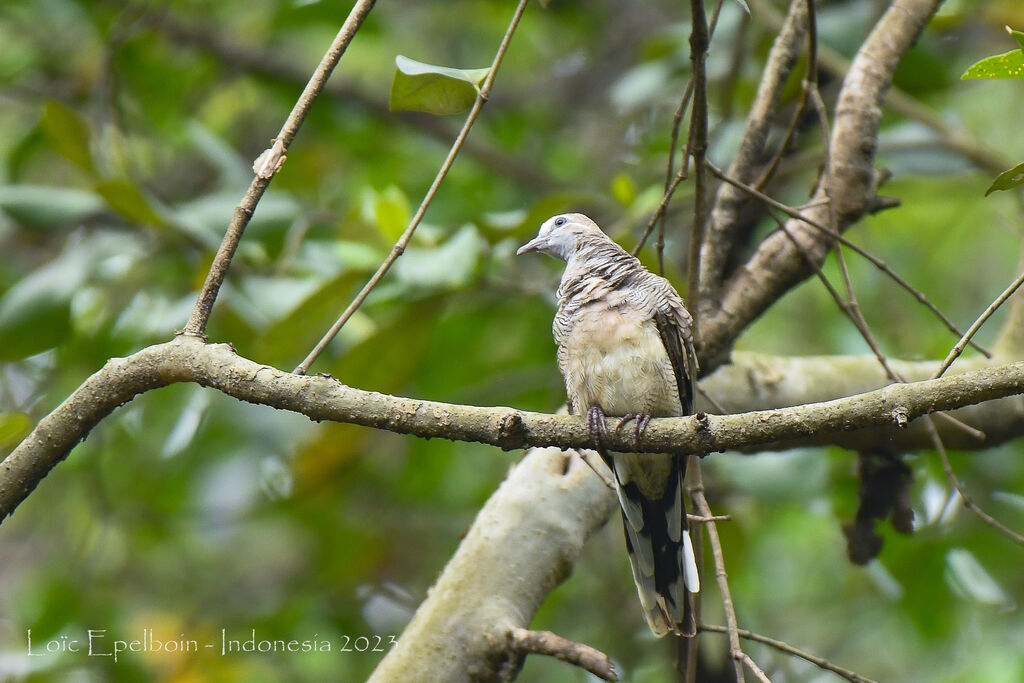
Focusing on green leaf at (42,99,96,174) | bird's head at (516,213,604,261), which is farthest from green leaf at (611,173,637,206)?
green leaf at (42,99,96,174)

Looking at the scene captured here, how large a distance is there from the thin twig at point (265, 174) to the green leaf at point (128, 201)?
1734 millimetres

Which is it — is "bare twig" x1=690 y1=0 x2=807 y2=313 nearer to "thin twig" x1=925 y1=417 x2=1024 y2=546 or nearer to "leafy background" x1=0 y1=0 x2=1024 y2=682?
"leafy background" x1=0 y1=0 x2=1024 y2=682

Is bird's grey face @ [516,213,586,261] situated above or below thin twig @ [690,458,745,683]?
above

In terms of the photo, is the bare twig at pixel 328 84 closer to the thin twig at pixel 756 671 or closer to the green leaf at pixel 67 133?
the green leaf at pixel 67 133

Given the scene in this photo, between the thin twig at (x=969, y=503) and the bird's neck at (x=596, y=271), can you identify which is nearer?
the thin twig at (x=969, y=503)

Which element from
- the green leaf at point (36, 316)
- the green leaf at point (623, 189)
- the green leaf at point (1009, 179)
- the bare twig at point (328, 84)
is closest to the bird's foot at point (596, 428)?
the green leaf at point (1009, 179)

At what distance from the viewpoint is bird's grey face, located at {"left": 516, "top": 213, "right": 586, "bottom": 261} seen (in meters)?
3.35

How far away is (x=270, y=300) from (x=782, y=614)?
11.9ft

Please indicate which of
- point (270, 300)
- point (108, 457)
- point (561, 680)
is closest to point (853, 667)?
point (561, 680)

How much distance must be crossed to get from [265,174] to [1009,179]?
1.64m

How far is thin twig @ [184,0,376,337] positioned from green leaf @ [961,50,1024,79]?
53.1 inches

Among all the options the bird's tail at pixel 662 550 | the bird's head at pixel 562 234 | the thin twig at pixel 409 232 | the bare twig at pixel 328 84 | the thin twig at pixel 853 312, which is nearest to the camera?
the thin twig at pixel 409 232

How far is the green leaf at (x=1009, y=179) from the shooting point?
1.94 meters

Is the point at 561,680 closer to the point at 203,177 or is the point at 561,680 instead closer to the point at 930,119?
the point at 930,119
